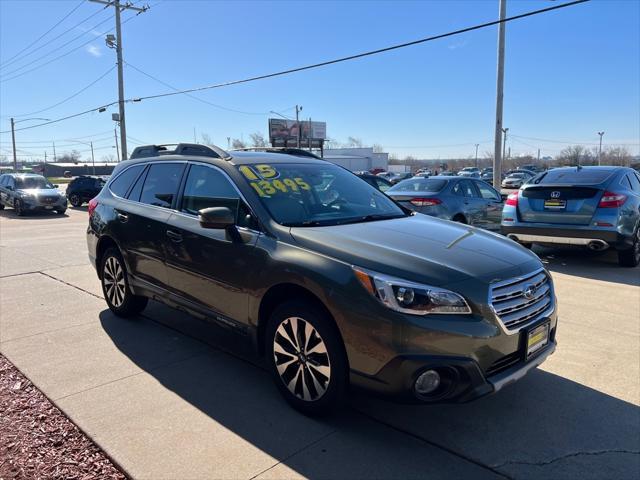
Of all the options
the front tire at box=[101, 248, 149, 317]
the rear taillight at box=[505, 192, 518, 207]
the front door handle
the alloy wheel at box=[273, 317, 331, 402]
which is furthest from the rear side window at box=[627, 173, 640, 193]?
the front tire at box=[101, 248, 149, 317]

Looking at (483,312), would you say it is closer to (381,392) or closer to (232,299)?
(381,392)

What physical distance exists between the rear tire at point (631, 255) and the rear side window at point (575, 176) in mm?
1091

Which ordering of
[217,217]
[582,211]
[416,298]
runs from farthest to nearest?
[582,211]
[217,217]
[416,298]

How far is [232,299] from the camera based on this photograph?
3674 mm

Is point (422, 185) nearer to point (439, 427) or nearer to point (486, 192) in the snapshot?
point (486, 192)

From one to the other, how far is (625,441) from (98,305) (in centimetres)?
546

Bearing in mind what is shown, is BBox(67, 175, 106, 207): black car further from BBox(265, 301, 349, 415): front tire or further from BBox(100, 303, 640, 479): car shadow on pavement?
BBox(265, 301, 349, 415): front tire

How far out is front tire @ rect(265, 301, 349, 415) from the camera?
9.71ft

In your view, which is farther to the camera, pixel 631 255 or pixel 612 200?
pixel 631 255

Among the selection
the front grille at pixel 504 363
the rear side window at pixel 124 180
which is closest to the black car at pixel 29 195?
the rear side window at pixel 124 180

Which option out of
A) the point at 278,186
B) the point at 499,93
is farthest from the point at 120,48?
the point at 278,186

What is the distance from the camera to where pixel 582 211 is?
25.4 ft

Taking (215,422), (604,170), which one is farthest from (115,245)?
(604,170)

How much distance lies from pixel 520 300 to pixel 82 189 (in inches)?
1015
